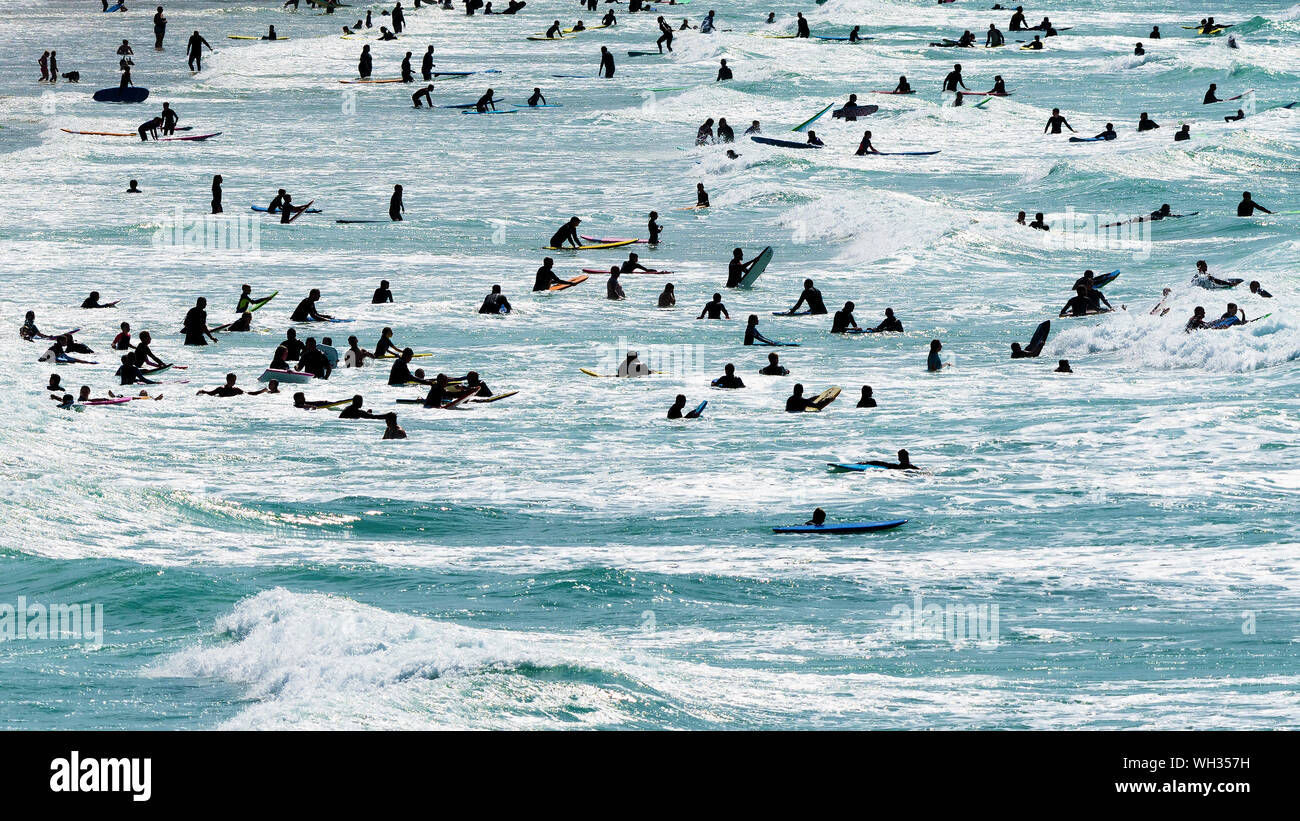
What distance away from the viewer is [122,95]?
206ft

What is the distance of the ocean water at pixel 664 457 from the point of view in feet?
52.7

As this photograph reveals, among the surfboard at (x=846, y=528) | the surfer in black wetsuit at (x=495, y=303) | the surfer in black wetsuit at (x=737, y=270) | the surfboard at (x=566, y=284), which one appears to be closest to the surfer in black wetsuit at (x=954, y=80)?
the surfer in black wetsuit at (x=737, y=270)

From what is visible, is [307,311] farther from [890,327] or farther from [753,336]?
[890,327]

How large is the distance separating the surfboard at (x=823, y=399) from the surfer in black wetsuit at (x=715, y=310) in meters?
5.98

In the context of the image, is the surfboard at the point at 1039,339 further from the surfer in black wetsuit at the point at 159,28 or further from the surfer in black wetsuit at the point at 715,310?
the surfer in black wetsuit at the point at 159,28

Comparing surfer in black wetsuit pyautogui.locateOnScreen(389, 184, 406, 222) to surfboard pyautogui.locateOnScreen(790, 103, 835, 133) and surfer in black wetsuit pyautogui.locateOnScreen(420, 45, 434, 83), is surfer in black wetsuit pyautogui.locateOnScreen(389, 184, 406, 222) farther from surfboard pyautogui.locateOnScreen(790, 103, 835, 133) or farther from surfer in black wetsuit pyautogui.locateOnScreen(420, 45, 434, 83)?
surfer in black wetsuit pyautogui.locateOnScreen(420, 45, 434, 83)

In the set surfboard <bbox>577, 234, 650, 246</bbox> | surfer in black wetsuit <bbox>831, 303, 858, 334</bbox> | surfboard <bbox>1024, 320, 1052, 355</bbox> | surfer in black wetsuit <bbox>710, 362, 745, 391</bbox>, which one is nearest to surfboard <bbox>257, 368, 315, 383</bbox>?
surfer in black wetsuit <bbox>710, 362, 745, 391</bbox>

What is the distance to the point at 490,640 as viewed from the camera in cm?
1630

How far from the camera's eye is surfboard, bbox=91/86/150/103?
62688 millimetres

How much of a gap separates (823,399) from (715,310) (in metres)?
6.49

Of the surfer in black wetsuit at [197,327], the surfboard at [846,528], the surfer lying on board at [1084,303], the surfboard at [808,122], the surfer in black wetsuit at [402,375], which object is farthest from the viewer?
the surfboard at [808,122]

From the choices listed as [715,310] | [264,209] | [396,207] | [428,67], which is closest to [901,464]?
[715,310]
